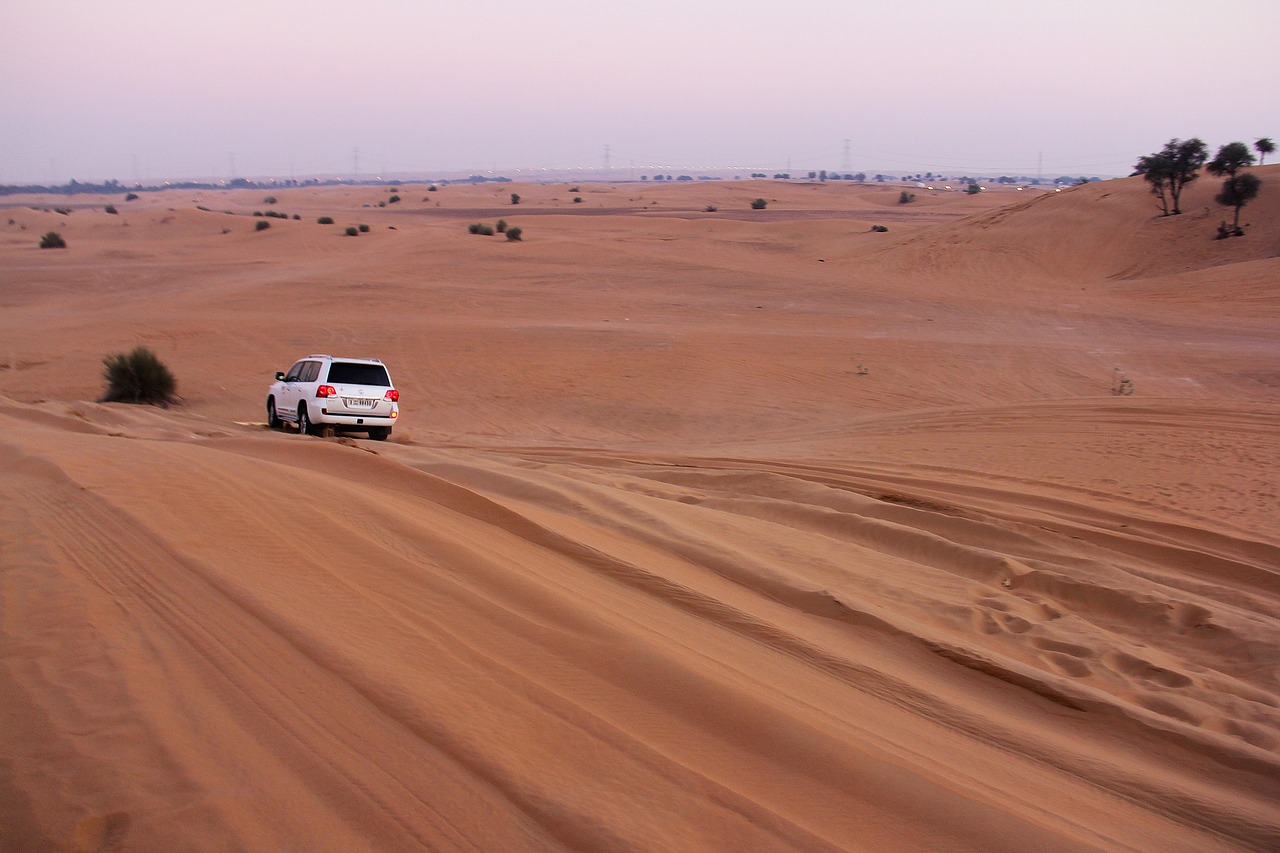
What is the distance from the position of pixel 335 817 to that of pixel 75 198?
554 feet

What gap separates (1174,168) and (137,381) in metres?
46.1

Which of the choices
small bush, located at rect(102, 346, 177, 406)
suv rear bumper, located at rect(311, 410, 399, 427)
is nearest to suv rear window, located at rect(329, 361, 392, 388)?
suv rear bumper, located at rect(311, 410, 399, 427)

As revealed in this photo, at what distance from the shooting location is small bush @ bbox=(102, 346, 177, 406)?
1997 centimetres

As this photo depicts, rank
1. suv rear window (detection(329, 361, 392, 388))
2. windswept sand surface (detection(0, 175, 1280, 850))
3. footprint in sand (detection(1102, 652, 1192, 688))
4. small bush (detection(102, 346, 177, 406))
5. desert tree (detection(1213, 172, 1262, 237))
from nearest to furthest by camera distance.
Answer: windswept sand surface (detection(0, 175, 1280, 850)) < footprint in sand (detection(1102, 652, 1192, 688)) < suv rear window (detection(329, 361, 392, 388)) < small bush (detection(102, 346, 177, 406)) < desert tree (detection(1213, 172, 1262, 237))

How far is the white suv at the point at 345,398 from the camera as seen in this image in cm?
1628

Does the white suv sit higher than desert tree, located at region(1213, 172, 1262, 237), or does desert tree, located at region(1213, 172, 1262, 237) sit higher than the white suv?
desert tree, located at region(1213, 172, 1262, 237)

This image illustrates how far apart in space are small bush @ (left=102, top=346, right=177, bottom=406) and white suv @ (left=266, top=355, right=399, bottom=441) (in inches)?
202

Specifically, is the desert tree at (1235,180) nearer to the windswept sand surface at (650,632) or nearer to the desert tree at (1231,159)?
the desert tree at (1231,159)

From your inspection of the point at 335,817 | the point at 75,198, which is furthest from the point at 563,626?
the point at 75,198

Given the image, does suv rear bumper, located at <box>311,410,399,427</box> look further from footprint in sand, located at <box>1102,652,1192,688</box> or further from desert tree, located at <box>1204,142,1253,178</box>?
desert tree, located at <box>1204,142,1253,178</box>

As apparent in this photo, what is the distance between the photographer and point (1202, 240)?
42.0 m

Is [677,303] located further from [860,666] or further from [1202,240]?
[860,666]

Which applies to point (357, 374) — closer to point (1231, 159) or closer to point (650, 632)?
point (650, 632)

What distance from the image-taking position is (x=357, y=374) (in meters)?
16.7
